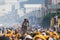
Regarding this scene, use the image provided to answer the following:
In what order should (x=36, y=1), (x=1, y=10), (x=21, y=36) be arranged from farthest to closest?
(x=36, y=1) < (x=1, y=10) < (x=21, y=36)

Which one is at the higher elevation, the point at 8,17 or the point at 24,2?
the point at 24,2

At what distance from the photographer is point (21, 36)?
304cm

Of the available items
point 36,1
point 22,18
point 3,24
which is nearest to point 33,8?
point 36,1

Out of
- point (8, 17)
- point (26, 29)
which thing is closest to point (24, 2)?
point (8, 17)

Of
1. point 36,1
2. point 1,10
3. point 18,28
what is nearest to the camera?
point 18,28

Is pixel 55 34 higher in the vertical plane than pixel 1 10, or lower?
lower

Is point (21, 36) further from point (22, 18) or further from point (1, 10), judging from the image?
point (1, 10)

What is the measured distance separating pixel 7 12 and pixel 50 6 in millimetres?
772

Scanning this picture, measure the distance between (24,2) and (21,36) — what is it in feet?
2.55

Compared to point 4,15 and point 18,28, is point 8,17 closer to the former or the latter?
point 4,15

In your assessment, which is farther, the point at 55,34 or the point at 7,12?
the point at 7,12

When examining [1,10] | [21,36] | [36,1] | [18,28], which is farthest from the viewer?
[36,1]

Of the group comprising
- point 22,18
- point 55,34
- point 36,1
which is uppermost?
point 36,1

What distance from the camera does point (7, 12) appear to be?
11.6 ft
